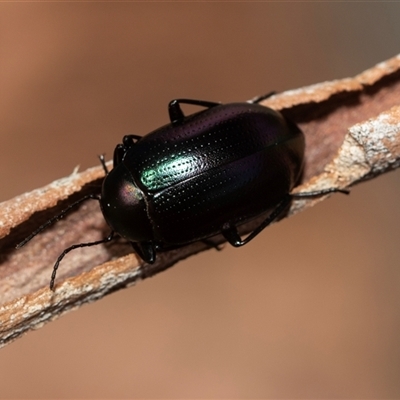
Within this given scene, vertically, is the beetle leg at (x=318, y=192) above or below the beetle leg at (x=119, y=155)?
below

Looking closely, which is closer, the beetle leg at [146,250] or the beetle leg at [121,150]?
the beetle leg at [146,250]

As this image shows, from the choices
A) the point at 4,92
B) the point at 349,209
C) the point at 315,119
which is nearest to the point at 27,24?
the point at 4,92

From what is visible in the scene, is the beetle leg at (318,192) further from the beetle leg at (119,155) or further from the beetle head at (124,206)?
the beetle leg at (119,155)

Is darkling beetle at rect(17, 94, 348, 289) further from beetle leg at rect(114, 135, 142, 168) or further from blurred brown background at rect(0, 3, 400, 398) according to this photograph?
blurred brown background at rect(0, 3, 400, 398)

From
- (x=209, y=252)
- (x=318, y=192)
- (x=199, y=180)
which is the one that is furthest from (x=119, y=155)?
(x=209, y=252)

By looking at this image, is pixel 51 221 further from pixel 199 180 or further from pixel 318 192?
pixel 318 192

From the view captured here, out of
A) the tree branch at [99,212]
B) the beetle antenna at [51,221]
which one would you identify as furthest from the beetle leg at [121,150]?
the beetle antenna at [51,221]
